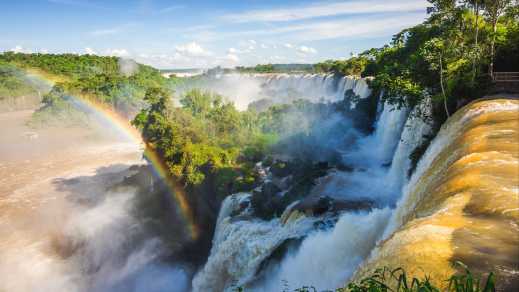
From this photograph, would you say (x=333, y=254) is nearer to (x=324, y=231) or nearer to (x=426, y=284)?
(x=324, y=231)

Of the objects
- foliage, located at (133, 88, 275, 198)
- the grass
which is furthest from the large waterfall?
the grass

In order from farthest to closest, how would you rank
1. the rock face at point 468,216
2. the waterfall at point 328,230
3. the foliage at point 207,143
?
the foliage at point 207,143, the waterfall at point 328,230, the rock face at point 468,216

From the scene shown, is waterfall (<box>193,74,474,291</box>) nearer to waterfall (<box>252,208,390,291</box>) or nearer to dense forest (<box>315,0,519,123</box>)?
waterfall (<box>252,208,390,291</box>)

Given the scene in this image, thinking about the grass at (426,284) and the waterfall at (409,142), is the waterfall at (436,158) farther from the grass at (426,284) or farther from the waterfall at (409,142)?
the grass at (426,284)

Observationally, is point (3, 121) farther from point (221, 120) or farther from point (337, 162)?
point (337, 162)

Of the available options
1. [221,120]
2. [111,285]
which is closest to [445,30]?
[111,285]

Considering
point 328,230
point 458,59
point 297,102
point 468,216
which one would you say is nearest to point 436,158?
point 468,216

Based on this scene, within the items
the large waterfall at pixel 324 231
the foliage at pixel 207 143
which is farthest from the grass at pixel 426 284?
the foliage at pixel 207 143
